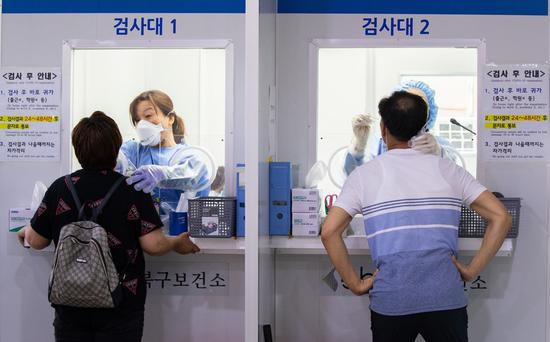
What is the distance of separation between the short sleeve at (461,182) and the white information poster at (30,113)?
70.1 inches

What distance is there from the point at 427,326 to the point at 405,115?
682mm

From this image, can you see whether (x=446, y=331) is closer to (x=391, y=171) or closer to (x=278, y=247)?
(x=391, y=171)

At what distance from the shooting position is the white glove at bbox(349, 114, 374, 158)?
2.85 metres

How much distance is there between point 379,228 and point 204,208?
84 centimetres

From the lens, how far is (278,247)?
2.57m

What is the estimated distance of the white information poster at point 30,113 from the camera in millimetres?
2857

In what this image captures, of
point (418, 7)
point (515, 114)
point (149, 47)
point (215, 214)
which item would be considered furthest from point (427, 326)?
point (149, 47)

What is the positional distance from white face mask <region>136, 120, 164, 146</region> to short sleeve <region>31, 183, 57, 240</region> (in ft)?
2.49

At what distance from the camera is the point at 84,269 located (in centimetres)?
204

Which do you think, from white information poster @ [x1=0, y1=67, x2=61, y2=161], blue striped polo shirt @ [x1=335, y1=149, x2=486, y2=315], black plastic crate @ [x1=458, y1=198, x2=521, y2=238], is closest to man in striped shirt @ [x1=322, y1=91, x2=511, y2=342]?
blue striped polo shirt @ [x1=335, y1=149, x2=486, y2=315]

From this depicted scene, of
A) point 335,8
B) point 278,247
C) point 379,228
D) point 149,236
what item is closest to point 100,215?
point 149,236

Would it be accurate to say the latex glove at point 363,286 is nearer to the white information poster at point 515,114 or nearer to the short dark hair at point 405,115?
the short dark hair at point 405,115

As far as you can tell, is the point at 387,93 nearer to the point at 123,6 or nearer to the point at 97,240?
the point at 123,6

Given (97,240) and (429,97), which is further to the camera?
(429,97)
